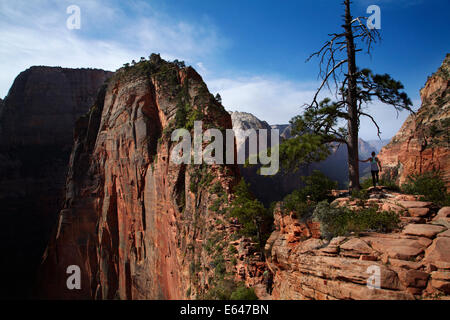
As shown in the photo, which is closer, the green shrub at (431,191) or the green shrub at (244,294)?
the green shrub at (431,191)

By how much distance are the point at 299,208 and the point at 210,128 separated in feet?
44.6

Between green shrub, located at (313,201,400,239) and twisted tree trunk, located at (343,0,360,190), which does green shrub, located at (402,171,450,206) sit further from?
green shrub, located at (313,201,400,239)

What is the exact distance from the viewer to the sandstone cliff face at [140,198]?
2006 centimetres

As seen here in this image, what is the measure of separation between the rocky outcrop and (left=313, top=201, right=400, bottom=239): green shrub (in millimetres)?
272

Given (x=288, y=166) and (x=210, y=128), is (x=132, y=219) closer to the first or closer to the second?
(x=210, y=128)

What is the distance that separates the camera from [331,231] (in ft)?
26.9

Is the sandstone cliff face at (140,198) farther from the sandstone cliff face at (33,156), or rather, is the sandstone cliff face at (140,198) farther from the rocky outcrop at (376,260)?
the sandstone cliff face at (33,156)

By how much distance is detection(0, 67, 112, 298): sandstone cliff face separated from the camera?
53.7 metres

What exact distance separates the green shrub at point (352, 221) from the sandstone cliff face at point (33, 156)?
62.4 meters

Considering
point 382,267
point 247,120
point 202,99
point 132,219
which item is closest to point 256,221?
point 382,267
